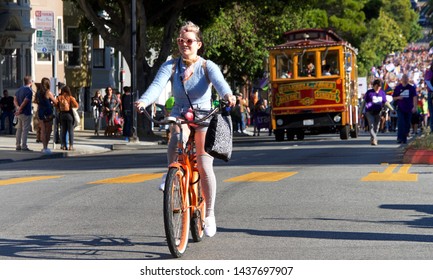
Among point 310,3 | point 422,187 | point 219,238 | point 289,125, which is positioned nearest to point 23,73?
point 310,3

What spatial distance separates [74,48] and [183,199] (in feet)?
162

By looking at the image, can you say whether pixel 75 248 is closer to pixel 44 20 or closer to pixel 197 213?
pixel 197 213

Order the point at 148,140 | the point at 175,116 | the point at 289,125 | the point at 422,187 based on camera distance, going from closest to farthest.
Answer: the point at 175,116 < the point at 422,187 < the point at 289,125 < the point at 148,140

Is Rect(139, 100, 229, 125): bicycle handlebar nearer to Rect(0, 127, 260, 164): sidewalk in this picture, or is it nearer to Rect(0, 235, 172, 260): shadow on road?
Rect(0, 235, 172, 260): shadow on road

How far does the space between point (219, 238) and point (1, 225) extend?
7.75 feet

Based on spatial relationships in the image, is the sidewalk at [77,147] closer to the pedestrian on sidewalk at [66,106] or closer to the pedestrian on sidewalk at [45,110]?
the pedestrian on sidewalk at [45,110]

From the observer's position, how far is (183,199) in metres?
10.1

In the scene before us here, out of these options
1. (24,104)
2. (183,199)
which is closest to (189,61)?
(183,199)

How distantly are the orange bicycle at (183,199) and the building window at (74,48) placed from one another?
48.0m

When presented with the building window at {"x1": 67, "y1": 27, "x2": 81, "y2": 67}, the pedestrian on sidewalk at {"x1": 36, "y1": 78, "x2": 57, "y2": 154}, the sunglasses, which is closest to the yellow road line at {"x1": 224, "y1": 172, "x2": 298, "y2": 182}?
the sunglasses

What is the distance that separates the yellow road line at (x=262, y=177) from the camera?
1789 centimetres

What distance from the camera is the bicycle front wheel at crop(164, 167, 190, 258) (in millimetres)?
9539
